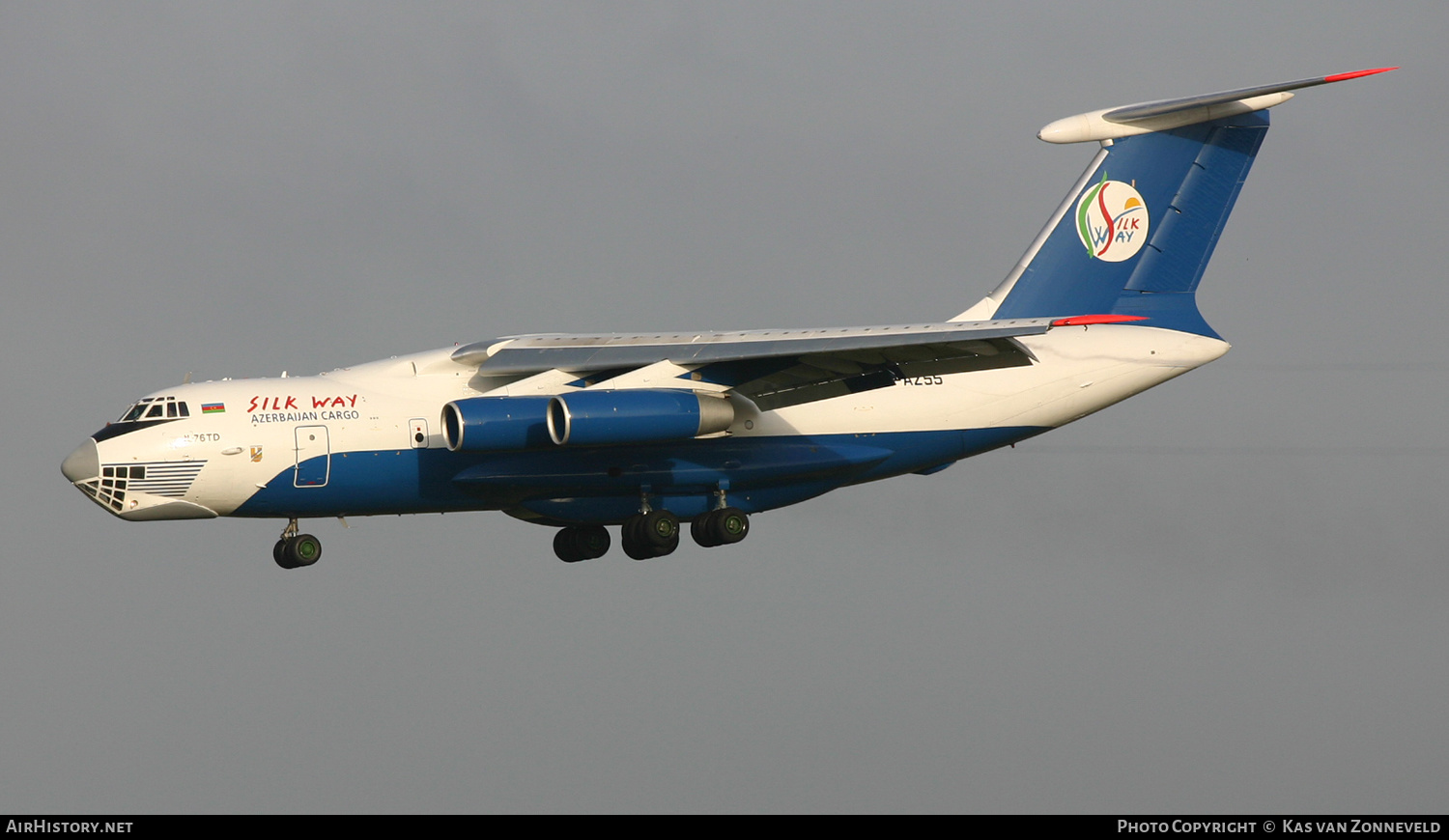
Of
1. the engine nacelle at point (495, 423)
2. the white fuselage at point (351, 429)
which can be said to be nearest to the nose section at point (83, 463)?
the white fuselage at point (351, 429)

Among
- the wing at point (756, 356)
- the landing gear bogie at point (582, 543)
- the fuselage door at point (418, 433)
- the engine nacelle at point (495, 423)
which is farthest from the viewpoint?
the landing gear bogie at point (582, 543)

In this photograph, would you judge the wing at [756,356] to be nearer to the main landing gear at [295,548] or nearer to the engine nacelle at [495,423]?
the engine nacelle at [495,423]

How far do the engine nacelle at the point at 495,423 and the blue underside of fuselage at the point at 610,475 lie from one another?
0.76 m

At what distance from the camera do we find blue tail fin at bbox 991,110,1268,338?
16.9 metres

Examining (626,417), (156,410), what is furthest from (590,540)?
(156,410)

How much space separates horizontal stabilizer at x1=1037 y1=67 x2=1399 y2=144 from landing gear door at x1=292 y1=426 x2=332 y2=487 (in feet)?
23.8

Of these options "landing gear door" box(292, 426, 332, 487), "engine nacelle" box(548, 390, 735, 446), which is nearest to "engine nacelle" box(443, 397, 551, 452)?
"engine nacelle" box(548, 390, 735, 446)

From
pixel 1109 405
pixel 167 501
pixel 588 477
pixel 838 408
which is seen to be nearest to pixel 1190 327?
pixel 1109 405

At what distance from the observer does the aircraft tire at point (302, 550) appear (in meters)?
14.6

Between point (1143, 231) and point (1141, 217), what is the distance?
132 millimetres

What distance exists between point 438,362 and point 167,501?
242 centimetres

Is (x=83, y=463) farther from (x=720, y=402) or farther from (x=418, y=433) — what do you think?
(x=720, y=402)

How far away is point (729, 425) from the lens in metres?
14.7

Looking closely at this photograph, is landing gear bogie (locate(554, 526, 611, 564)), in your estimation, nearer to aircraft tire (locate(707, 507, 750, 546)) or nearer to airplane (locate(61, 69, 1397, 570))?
airplane (locate(61, 69, 1397, 570))
